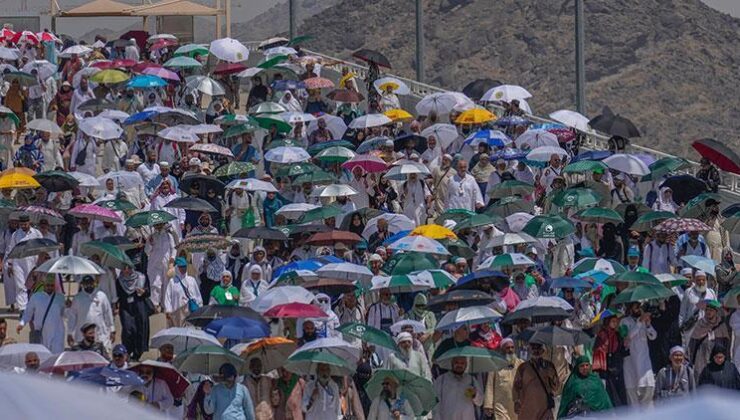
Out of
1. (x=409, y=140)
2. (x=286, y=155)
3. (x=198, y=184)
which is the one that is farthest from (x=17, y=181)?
(x=409, y=140)

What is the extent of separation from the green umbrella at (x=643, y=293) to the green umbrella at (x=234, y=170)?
7.45 m

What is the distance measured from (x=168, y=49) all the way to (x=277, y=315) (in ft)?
68.2

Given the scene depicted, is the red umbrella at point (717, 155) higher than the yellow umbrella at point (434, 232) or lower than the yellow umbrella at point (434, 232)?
higher

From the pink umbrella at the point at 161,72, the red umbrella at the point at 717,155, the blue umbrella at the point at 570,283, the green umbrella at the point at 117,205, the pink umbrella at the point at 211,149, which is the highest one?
the pink umbrella at the point at 161,72

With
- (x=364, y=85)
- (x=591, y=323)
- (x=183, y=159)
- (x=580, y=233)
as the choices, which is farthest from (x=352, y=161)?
(x=364, y=85)

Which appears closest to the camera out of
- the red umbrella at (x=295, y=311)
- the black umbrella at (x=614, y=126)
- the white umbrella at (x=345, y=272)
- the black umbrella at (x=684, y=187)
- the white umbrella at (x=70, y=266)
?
the red umbrella at (x=295, y=311)

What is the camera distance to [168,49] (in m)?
38.7

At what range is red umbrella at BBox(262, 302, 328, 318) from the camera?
18.4 m

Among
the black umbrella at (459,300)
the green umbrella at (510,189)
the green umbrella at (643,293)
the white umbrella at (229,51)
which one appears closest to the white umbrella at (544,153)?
the green umbrella at (510,189)

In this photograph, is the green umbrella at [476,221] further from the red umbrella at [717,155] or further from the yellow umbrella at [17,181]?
the yellow umbrella at [17,181]

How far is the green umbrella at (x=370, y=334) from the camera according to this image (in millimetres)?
17516

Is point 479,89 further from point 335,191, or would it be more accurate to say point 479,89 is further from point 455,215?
point 455,215

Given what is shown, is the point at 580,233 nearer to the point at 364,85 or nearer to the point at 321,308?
the point at 321,308

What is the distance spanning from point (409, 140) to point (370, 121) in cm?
119
